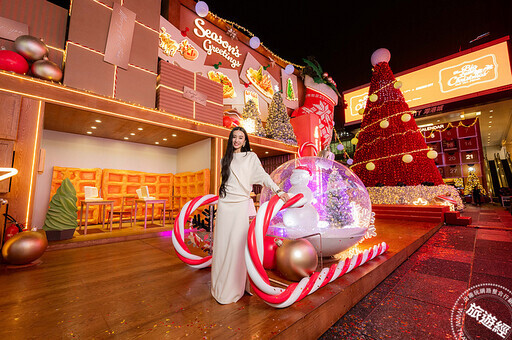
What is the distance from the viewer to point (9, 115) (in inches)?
148

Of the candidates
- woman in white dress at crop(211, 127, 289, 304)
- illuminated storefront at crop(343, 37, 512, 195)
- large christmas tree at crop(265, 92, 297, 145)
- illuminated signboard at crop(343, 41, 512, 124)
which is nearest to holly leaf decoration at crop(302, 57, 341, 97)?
illuminated storefront at crop(343, 37, 512, 195)

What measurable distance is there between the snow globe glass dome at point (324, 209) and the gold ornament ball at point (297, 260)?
45cm

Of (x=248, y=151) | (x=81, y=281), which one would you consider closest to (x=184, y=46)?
(x=248, y=151)

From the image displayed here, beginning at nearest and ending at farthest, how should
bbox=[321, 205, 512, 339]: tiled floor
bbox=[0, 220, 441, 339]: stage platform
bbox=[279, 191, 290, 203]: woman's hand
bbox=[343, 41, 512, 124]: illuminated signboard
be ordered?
bbox=[0, 220, 441, 339]: stage platform
bbox=[321, 205, 512, 339]: tiled floor
bbox=[279, 191, 290, 203]: woman's hand
bbox=[343, 41, 512, 124]: illuminated signboard

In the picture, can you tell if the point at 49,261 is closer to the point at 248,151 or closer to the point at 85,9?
the point at 248,151

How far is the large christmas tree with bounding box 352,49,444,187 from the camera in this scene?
314 inches

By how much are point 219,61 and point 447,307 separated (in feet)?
31.9

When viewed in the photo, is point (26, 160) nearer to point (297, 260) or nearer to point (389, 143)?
point (297, 260)

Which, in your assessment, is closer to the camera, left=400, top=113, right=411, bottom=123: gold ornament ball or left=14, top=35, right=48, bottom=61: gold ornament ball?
left=14, top=35, right=48, bottom=61: gold ornament ball

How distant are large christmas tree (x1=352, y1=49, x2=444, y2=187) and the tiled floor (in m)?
4.09

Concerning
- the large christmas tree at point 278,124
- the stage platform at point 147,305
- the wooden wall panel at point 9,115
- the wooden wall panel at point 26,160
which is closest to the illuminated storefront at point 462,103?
the large christmas tree at point 278,124

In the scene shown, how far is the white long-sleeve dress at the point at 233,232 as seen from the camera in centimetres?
195

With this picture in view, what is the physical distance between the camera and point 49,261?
322 centimetres

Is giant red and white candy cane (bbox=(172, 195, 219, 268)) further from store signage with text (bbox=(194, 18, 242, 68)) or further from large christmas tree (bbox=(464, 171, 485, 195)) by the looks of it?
large christmas tree (bbox=(464, 171, 485, 195))
